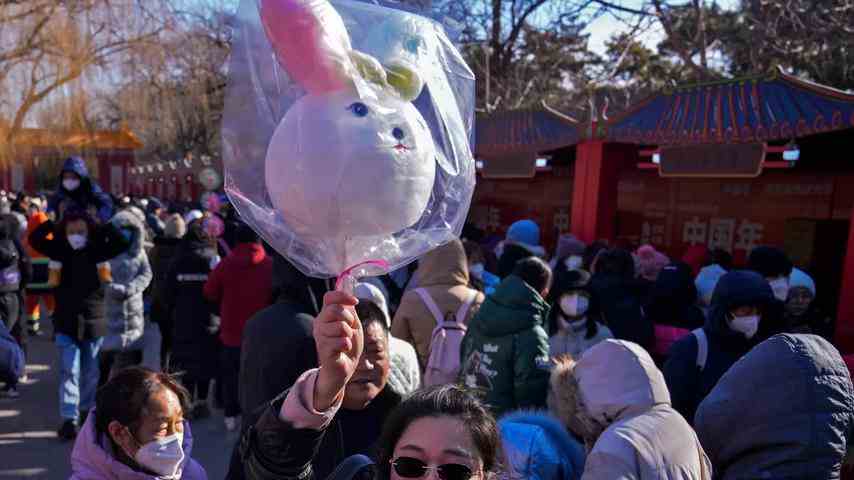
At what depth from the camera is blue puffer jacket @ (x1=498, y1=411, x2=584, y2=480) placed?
1820 mm

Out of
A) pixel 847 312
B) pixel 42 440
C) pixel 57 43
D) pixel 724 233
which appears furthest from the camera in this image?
pixel 57 43

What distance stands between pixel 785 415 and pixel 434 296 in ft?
6.91

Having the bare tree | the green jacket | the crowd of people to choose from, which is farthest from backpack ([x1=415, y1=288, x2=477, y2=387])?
the bare tree

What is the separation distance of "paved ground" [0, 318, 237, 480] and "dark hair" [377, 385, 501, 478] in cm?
334

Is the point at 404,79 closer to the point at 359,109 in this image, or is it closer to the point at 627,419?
the point at 359,109

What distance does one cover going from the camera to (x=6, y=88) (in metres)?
10.6

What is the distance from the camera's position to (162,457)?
2.05 meters

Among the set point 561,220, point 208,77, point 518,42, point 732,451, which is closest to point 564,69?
point 518,42

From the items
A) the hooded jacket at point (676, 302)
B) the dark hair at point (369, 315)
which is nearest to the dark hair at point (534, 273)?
the dark hair at point (369, 315)

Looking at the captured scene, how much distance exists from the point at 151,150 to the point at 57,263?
25919mm

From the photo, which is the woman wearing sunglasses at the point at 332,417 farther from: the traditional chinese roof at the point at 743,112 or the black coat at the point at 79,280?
the traditional chinese roof at the point at 743,112

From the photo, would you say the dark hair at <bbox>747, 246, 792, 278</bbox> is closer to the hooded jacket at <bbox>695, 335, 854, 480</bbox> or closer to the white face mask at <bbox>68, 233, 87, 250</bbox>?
the hooded jacket at <bbox>695, 335, 854, 480</bbox>

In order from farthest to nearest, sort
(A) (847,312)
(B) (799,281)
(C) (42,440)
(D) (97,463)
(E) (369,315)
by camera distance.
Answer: (A) (847,312) < (B) (799,281) < (C) (42,440) < (E) (369,315) < (D) (97,463)

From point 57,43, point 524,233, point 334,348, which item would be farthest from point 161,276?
point 57,43
